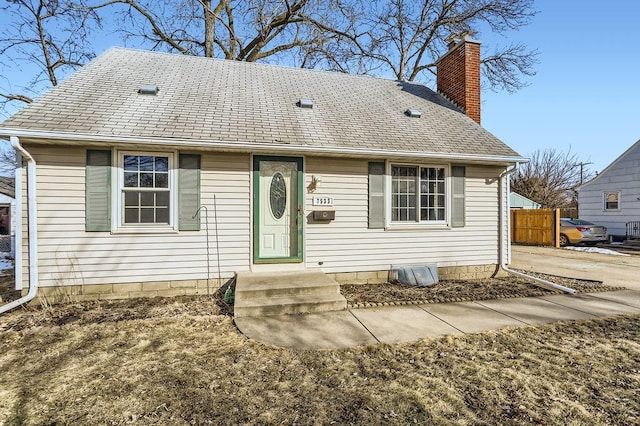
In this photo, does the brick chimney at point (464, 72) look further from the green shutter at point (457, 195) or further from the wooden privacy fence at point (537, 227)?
the wooden privacy fence at point (537, 227)

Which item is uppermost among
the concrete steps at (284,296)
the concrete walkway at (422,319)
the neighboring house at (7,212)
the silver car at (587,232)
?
the neighboring house at (7,212)

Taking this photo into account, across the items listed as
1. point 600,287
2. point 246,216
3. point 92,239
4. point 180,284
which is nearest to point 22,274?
point 92,239

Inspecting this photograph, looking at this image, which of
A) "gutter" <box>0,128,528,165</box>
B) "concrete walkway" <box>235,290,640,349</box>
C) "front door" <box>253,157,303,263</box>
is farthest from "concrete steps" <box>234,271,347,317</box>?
"gutter" <box>0,128,528,165</box>

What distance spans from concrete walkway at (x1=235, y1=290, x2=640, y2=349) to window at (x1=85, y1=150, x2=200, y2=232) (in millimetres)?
2425

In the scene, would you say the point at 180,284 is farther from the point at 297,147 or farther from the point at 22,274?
the point at 297,147

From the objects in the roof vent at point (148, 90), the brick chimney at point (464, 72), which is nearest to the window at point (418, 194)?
the brick chimney at point (464, 72)

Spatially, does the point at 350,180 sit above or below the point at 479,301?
above

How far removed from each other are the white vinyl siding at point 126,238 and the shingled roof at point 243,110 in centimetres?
61

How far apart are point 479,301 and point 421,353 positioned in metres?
2.66

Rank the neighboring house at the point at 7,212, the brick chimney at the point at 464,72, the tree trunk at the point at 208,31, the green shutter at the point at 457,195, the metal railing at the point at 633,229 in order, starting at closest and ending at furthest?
the green shutter at the point at 457,195, the brick chimney at the point at 464,72, the metal railing at the point at 633,229, the tree trunk at the point at 208,31, the neighboring house at the point at 7,212

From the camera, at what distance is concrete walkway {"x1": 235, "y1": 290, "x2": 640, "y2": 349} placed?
406cm

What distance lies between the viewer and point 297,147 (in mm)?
5957

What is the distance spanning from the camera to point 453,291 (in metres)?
6.26

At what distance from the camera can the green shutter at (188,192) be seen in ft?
18.9
